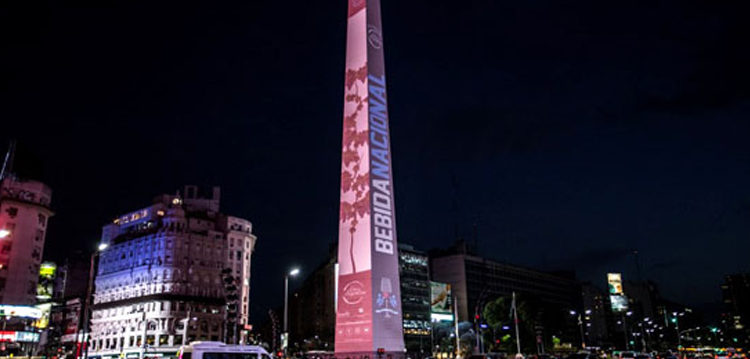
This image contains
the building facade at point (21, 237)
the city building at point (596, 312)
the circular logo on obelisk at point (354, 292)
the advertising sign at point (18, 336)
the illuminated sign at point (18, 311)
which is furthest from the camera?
the city building at point (596, 312)

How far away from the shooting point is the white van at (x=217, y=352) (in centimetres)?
2248

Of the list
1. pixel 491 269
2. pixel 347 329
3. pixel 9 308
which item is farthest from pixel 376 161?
pixel 491 269

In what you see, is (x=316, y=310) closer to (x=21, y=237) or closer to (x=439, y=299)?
(x=439, y=299)

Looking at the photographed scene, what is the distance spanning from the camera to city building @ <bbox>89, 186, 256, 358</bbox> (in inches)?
3772

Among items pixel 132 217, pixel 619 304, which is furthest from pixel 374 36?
pixel 619 304

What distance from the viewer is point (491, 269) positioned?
454 feet

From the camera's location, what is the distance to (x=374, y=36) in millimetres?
39938

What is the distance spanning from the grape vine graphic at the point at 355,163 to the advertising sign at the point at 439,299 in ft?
253

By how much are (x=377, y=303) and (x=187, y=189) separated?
90.2m

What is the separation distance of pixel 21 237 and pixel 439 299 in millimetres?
69864

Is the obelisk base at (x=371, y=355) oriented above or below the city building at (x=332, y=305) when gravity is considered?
below

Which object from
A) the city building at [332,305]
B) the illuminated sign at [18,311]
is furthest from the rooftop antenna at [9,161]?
the city building at [332,305]

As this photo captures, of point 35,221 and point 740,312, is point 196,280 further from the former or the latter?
point 740,312

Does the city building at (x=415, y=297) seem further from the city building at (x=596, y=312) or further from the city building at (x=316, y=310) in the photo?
the city building at (x=596, y=312)
